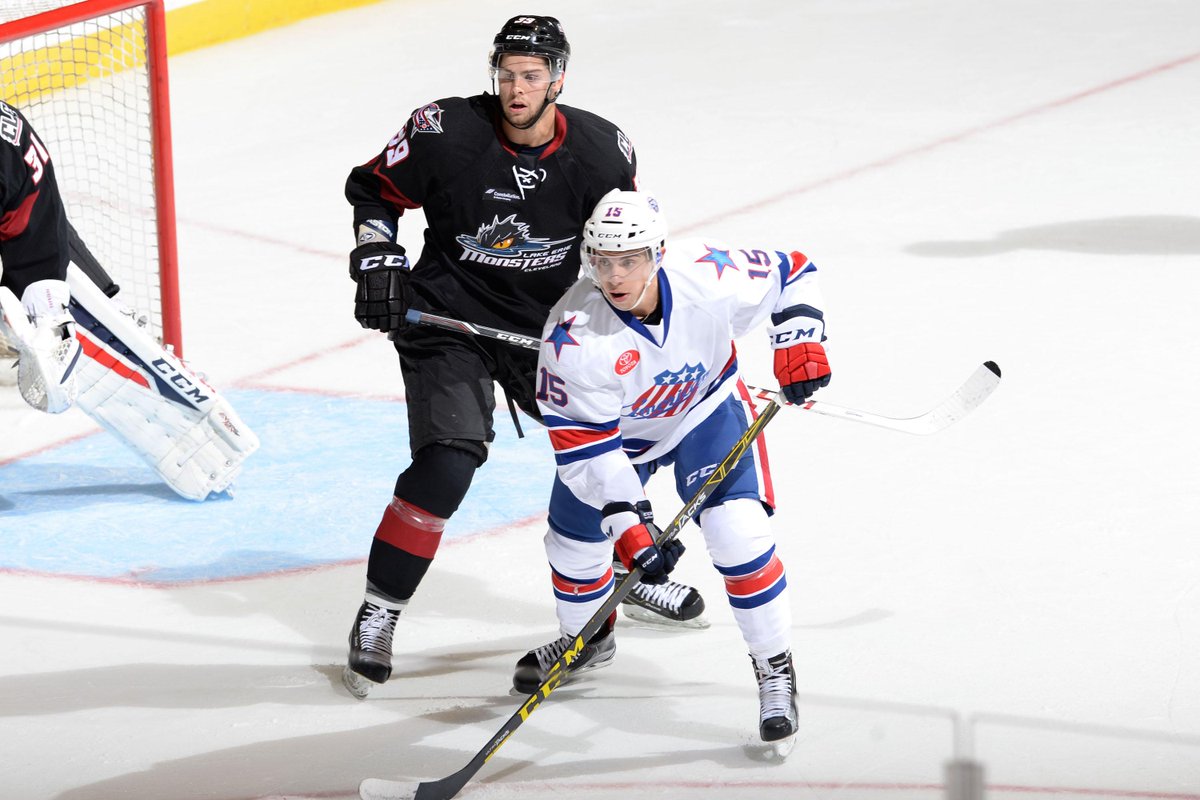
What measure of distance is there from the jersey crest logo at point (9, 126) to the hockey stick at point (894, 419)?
1.01 meters

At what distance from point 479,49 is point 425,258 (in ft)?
17.9

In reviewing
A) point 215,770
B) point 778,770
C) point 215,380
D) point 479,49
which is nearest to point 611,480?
point 778,770

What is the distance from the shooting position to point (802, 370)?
2.97m

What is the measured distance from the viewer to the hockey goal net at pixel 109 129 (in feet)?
15.7

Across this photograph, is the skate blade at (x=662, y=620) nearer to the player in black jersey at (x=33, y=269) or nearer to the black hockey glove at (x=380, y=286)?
the black hockey glove at (x=380, y=286)

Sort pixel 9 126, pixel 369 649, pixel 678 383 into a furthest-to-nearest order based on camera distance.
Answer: pixel 9 126 → pixel 369 649 → pixel 678 383

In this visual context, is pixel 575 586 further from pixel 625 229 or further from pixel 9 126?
pixel 9 126

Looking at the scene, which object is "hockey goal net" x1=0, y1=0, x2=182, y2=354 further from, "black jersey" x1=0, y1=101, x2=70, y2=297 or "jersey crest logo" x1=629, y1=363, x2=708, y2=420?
"jersey crest logo" x1=629, y1=363, x2=708, y2=420

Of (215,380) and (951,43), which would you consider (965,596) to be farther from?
(951,43)

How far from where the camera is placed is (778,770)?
2.92 metres

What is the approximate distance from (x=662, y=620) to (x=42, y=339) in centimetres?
139

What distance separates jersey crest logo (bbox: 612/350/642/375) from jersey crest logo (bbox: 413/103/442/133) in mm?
609

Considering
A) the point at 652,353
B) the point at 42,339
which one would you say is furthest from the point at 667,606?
the point at 42,339

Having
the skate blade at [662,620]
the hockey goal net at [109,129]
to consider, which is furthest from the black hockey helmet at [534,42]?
the hockey goal net at [109,129]
